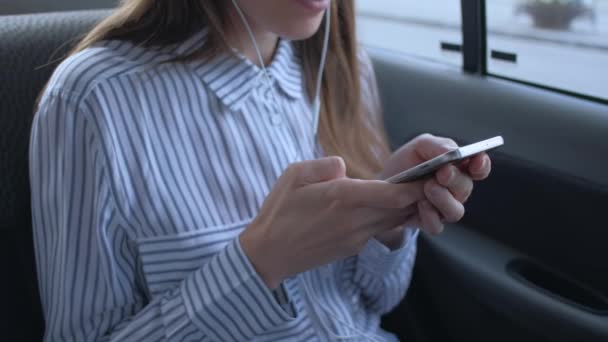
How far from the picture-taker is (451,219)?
0.71m

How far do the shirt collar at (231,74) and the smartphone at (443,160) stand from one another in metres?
0.30

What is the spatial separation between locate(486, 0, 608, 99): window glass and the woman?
0.44 meters

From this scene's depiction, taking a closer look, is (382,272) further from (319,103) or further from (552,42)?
(552,42)

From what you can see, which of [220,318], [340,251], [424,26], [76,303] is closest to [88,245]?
[76,303]

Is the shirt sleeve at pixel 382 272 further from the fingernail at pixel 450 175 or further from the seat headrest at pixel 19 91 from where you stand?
the seat headrest at pixel 19 91

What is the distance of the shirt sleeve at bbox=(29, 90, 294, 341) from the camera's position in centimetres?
73

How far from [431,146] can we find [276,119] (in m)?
0.24

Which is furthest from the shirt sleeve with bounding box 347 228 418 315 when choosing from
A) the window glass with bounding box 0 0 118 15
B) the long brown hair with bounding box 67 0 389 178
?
the window glass with bounding box 0 0 118 15

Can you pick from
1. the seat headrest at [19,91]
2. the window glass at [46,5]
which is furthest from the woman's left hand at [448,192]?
the window glass at [46,5]

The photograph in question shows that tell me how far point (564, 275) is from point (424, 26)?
0.73 metres

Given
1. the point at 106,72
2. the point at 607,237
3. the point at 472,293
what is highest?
the point at 106,72

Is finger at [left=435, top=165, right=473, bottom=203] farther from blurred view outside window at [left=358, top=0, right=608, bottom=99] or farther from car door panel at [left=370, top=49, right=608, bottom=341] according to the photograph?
blurred view outside window at [left=358, top=0, right=608, bottom=99]

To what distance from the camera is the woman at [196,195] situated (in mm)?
706

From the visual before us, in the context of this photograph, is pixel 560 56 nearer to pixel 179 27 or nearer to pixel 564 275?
pixel 564 275
